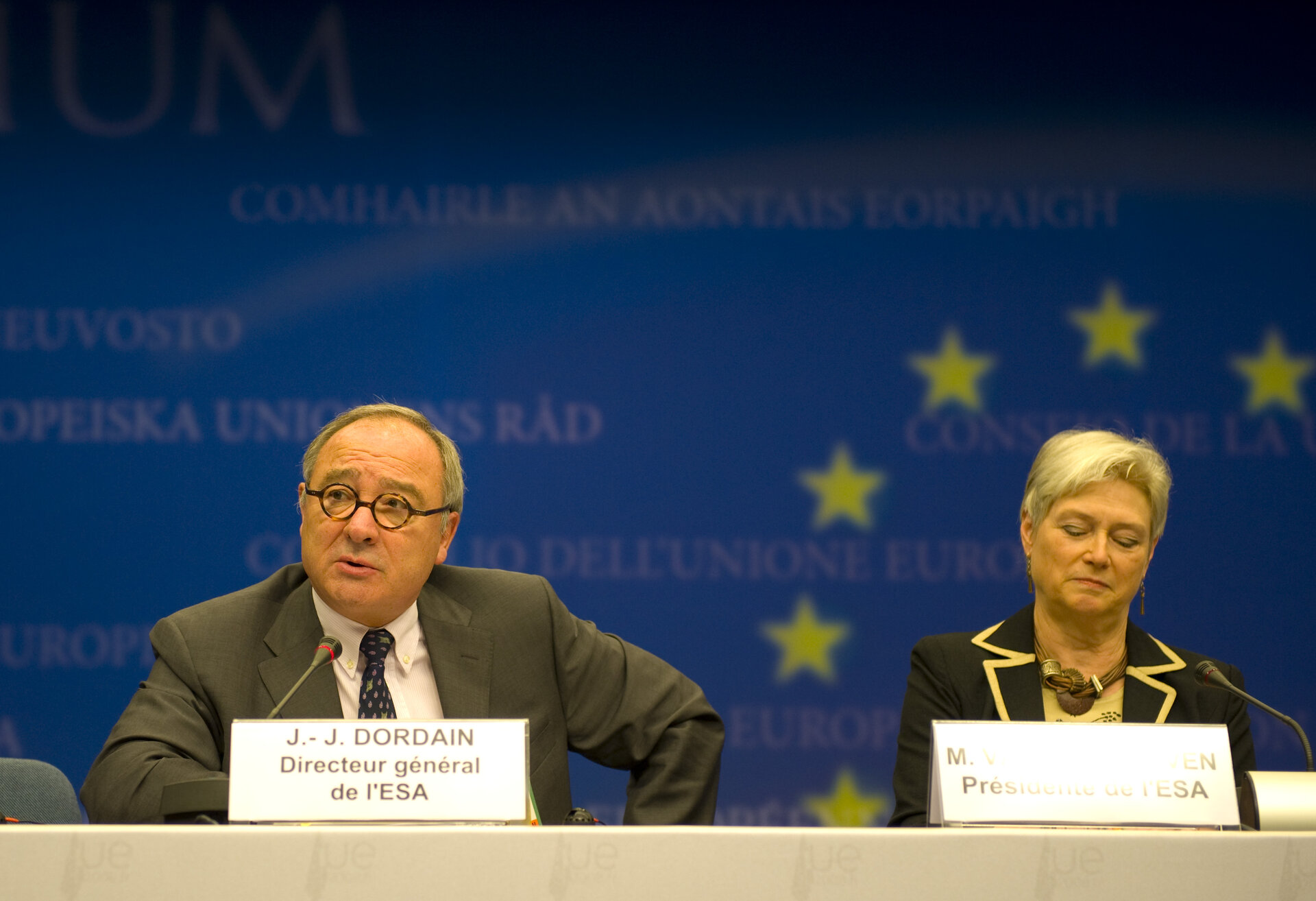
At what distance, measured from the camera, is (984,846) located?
1493mm

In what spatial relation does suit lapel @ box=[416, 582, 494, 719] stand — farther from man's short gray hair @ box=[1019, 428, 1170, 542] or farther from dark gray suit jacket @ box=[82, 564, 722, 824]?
man's short gray hair @ box=[1019, 428, 1170, 542]

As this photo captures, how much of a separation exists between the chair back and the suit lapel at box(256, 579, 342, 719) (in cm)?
48

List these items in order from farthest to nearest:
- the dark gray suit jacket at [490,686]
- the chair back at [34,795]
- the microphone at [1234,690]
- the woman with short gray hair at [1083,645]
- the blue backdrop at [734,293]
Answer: the blue backdrop at [734,293]
the woman with short gray hair at [1083,645]
the chair back at [34,795]
the dark gray suit jacket at [490,686]
the microphone at [1234,690]

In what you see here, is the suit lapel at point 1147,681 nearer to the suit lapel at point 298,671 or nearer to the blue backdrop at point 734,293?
the blue backdrop at point 734,293

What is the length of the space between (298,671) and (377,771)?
0.67 metres

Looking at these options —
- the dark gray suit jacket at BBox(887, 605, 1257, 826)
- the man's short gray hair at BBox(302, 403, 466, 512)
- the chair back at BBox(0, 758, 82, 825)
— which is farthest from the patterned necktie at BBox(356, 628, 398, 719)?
the dark gray suit jacket at BBox(887, 605, 1257, 826)

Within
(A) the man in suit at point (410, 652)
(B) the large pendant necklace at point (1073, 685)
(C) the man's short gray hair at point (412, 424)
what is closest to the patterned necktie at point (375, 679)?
(A) the man in suit at point (410, 652)

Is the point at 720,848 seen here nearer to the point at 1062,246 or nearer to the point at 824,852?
the point at 824,852

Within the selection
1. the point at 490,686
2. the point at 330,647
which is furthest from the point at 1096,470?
the point at 330,647

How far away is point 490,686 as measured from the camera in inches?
94.9

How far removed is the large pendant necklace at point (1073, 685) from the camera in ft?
8.00

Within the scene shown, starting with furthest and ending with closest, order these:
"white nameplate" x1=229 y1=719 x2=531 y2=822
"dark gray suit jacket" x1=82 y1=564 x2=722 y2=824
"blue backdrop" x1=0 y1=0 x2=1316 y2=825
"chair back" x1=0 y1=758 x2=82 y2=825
A: "blue backdrop" x1=0 y1=0 x2=1316 y2=825
"chair back" x1=0 y1=758 x2=82 y2=825
"dark gray suit jacket" x1=82 y1=564 x2=722 y2=824
"white nameplate" x1=229 y1=719 x2=531 y2=822

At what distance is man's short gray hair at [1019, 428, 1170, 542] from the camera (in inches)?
97.2

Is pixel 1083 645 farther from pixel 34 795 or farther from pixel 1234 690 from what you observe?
pixel 34 795
